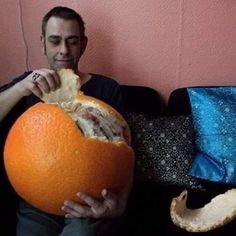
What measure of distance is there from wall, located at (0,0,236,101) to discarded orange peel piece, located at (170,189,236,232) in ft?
2.42

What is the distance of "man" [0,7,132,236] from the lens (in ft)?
2.99

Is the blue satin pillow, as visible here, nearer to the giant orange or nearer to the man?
the man

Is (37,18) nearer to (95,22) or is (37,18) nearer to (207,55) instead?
(95,22)

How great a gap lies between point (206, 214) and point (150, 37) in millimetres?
903

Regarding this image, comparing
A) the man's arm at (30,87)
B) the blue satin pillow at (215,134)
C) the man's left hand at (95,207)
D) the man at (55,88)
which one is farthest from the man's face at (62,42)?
the man's left hand at (95,207)

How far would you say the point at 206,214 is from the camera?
3.78 ft

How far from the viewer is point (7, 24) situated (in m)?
1.83

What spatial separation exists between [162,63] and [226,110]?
0.41 m

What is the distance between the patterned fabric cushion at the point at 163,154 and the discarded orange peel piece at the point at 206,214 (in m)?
0.30

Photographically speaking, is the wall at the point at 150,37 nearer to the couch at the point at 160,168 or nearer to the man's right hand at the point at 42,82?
the couch at the point at 160,168

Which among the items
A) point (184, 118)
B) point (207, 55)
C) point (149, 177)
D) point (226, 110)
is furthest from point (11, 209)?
point (207, 55)

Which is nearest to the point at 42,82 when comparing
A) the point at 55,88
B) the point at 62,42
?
the point at 55,88

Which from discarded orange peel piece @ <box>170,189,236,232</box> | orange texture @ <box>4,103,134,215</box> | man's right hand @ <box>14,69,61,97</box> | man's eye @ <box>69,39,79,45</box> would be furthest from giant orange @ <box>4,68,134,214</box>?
man's eye @ <box>69,39,79,45</box>

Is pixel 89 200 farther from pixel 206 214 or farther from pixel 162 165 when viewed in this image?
pixel 162 165
